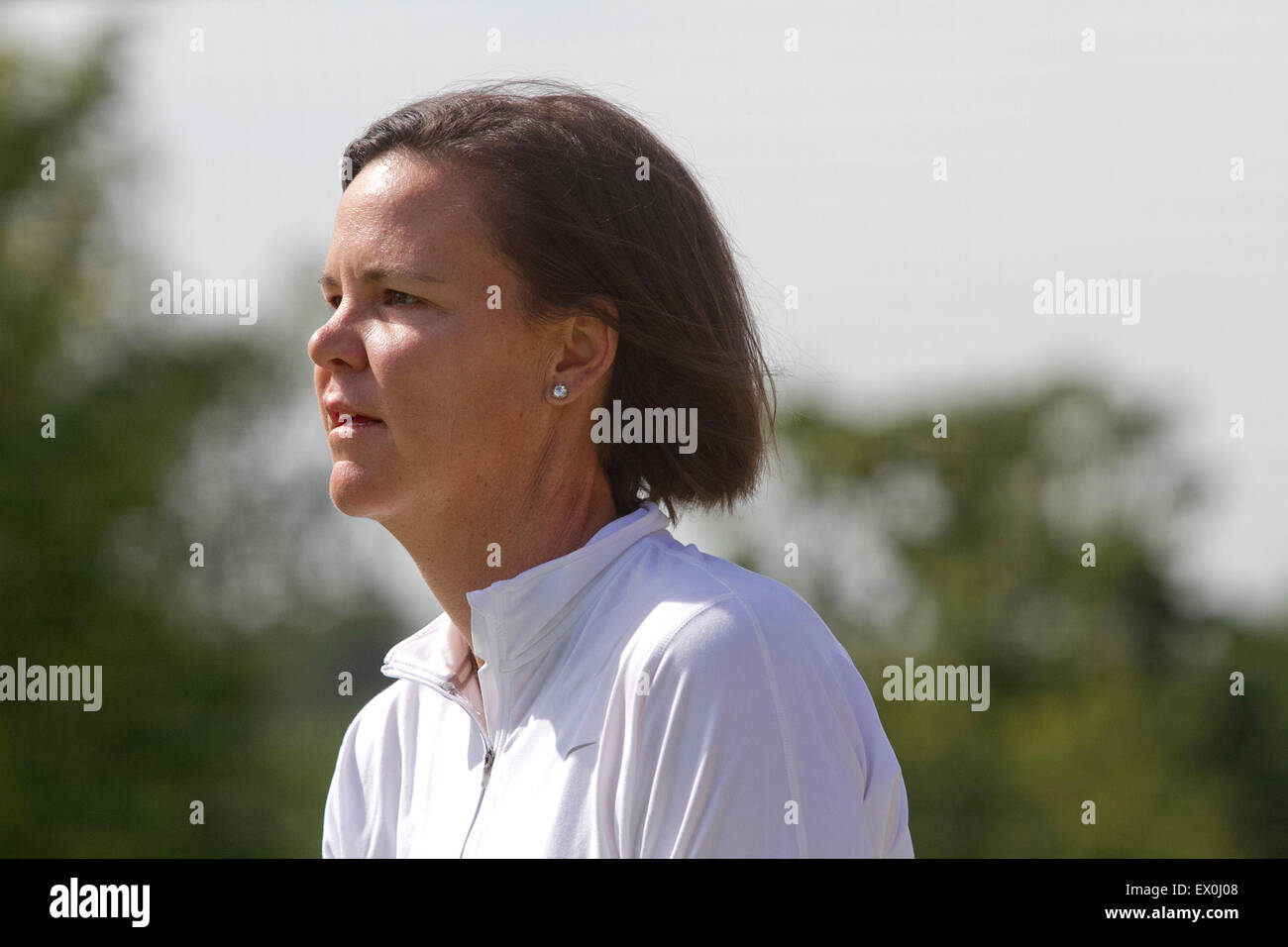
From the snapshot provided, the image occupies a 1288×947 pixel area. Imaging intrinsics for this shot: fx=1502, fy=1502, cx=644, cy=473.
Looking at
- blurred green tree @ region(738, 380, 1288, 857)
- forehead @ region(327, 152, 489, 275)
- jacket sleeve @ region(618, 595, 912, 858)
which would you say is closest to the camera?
jacket sleeve @ region(618, 595, 912, 858)

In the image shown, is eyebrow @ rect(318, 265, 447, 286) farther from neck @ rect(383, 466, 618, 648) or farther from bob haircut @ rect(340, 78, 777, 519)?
neck @ rect(383, 466, 618, 648)

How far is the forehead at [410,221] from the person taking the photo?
127 inches

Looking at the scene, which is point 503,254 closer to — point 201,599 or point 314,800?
point 201,599

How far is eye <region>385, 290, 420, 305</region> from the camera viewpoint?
3252 mm

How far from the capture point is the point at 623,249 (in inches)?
134

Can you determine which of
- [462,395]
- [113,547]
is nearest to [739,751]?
[462,395]

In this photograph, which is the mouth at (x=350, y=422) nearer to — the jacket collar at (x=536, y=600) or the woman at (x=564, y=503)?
the woman at (x=564, y=503)

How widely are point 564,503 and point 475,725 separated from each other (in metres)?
0.53

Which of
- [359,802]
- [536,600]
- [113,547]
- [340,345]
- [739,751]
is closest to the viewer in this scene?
[739,751]

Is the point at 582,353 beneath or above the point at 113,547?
above

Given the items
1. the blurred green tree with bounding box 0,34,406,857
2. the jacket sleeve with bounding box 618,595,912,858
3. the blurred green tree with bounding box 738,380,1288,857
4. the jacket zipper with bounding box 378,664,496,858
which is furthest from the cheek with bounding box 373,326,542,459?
the blurred green tree with bounding box 738,380,1288,857

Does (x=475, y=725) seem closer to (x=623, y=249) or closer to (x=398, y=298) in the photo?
(x=398, y=298)

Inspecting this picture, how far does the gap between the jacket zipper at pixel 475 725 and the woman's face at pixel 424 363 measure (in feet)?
1.33
